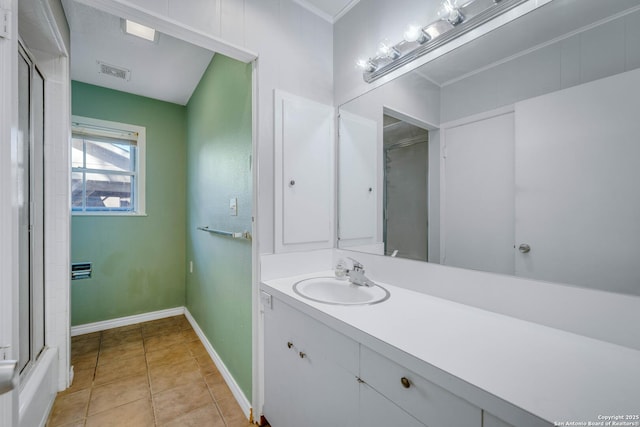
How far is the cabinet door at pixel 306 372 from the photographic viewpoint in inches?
35.3

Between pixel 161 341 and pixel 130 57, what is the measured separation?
2450mm

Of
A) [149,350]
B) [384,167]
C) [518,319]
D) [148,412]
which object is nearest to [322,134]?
[384,167]

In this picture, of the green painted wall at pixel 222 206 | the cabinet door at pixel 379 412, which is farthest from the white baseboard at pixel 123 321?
the cabinet door at pixel 379 412

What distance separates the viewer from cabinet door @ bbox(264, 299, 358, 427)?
0.90 m

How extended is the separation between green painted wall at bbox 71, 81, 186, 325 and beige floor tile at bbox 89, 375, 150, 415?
1.14 metres

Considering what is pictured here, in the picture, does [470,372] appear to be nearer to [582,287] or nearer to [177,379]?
[582,287]

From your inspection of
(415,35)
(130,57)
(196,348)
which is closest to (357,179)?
(415,35)

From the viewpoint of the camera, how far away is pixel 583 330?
792 mm

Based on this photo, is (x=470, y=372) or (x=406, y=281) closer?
(x=470, y=372)

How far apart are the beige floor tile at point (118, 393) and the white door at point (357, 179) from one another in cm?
165

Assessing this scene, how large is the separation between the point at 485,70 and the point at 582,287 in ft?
→ 2.78

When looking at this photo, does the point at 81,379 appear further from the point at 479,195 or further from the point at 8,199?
the point at 479,195

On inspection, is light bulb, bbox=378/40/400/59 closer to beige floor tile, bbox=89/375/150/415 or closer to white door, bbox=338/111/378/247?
white door, bbox=338/111/378/247

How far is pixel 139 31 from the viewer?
181cm
